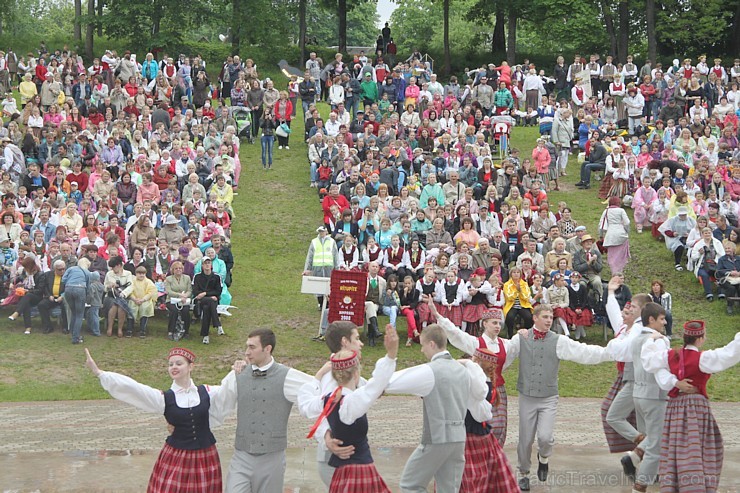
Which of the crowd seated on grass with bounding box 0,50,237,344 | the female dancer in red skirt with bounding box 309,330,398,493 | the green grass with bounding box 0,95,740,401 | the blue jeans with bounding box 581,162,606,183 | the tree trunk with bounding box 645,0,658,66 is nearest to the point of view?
the female dancer in red skirt with bounding box 309,330,398,493

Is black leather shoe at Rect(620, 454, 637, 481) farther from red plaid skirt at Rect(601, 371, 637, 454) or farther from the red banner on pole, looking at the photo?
the red banner on pole

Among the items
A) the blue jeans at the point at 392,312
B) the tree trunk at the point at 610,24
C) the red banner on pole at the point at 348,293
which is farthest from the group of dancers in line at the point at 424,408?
the tree trunk at the point at 610,24

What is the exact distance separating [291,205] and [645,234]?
288 inches

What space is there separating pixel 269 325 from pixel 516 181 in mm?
6276

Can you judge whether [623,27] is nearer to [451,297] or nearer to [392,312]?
[451,297]

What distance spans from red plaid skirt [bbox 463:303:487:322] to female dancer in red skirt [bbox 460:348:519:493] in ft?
26.4

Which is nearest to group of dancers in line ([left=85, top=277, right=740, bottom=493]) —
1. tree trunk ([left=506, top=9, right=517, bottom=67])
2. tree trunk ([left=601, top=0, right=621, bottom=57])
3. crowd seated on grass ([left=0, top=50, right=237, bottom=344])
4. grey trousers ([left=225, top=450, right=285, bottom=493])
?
grey trousers ([left=225, top=450, right=285, bottom=493])

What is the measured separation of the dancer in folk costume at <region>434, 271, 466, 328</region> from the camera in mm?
16859

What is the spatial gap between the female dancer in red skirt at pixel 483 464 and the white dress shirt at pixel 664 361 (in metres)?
1.40

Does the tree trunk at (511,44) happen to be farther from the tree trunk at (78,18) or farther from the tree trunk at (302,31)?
the tree trunk at (78,18)

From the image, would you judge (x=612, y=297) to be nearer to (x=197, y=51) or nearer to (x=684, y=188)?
(x=684, y=188)

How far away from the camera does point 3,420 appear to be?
12.6 meters

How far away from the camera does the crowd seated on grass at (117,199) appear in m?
16.6

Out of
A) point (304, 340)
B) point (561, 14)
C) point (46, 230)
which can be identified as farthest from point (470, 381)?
point (561, 14)
